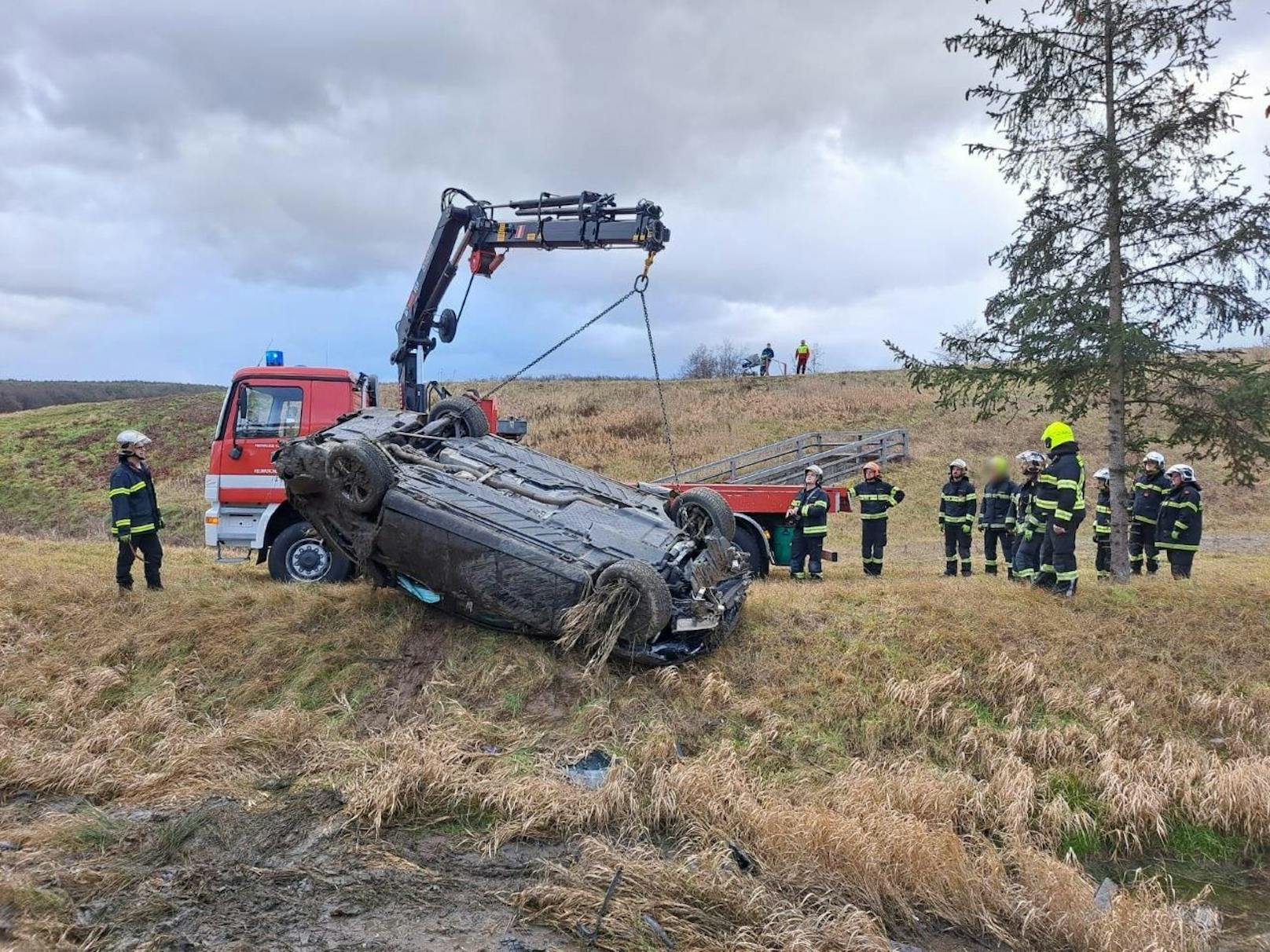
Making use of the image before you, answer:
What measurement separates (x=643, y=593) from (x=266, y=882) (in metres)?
3.03

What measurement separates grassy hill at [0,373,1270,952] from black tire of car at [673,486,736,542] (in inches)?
33.7

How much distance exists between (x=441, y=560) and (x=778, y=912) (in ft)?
12.3

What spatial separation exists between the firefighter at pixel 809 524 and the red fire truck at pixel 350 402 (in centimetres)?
33

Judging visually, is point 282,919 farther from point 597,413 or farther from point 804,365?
point 804,365

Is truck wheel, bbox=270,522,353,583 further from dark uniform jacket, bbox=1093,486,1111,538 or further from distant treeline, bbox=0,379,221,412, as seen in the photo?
distant treeline, bbox=0,379,221,412

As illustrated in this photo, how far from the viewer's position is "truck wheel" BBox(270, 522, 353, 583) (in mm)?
9477

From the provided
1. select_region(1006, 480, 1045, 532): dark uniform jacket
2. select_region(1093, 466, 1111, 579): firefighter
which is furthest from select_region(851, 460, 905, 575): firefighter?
select_region(1093, 466, 1111, 579): firefighter

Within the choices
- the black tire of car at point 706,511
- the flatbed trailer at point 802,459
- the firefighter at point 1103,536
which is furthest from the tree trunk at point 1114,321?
the flatbed trailer at point 802,459

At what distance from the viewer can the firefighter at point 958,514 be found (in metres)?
11.2

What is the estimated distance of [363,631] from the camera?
7.67m

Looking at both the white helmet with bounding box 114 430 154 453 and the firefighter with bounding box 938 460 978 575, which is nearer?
the white helmet with bounding box 114 430 154 453

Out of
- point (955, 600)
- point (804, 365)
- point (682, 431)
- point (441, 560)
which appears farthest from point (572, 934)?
point (804, 365)

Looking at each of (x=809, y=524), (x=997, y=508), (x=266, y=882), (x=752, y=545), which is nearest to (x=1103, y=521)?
(x=997, y=508)

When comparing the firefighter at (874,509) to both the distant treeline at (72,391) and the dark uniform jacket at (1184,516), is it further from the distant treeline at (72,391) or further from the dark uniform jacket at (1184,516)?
the distant treeline at (72,391)
